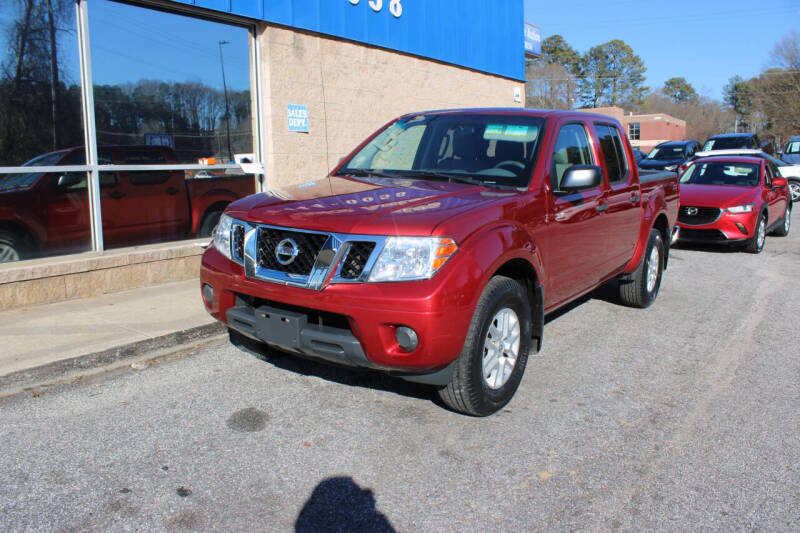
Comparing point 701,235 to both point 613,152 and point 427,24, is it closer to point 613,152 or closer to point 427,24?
point 613,152

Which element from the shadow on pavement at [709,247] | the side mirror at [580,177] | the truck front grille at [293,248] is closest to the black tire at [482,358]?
the side mirror at [580,177]

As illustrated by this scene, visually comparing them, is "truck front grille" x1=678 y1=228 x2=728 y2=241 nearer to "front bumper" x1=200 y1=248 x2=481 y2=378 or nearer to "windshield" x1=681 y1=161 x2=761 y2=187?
"windshield" x1=681 y1=161 x2=761 y2=187

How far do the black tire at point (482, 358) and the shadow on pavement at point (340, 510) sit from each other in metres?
0.85

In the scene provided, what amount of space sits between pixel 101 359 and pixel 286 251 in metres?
2.21

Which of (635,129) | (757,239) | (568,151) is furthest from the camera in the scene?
(635,129)

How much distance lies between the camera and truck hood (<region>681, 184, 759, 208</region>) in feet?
36.1

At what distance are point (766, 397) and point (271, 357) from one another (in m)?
3.54

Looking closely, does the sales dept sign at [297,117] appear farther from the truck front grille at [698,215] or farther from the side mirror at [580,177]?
the truck front grille at [698,215]

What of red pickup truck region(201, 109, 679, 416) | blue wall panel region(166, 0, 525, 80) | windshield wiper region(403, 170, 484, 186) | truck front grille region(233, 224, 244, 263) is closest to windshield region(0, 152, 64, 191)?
blue wall panel region(166, 0, 525, 80)

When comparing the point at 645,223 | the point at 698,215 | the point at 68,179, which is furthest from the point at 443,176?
the point at 698,215

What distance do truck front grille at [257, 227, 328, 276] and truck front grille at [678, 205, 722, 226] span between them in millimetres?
9160

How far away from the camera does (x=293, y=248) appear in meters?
3.77

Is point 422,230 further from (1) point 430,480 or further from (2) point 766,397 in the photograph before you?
(2) point 766,397

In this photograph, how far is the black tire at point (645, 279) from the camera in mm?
6703
